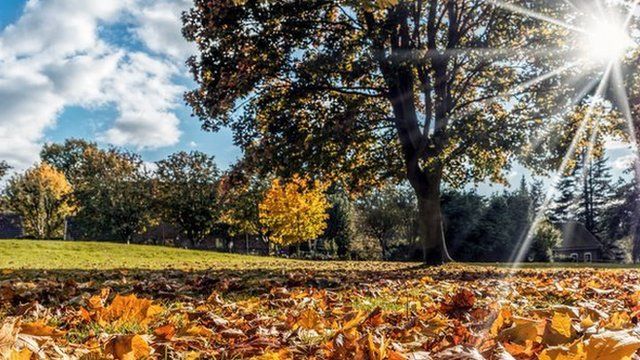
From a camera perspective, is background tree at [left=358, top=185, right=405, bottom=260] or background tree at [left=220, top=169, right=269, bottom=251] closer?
background tree at [left=220, top=169, right=269, bottom=251]

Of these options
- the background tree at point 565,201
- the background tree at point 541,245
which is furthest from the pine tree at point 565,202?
the background tree at point 541,245

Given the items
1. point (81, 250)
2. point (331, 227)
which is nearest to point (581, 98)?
point (81, 250)

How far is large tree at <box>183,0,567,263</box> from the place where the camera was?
462 inches

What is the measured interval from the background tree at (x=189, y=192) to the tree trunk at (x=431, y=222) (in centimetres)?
3367

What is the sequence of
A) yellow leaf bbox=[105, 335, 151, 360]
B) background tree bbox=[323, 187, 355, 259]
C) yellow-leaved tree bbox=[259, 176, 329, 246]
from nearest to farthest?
yellow leaf bbox=[105, 335, 151, 360] → yellow-leaved tree bbox=[259, 176, 329, 246] → background tree bbox=[323, 187, 355, 259]

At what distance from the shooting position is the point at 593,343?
1.04m

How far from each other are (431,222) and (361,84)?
16.6ft

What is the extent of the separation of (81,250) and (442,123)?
15.3 metres

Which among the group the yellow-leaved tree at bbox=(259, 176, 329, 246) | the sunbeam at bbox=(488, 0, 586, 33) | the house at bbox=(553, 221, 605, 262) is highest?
the sunbeam at bbox=(488, 0, 586, 33)

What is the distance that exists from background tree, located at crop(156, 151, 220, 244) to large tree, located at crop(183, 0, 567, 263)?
32746 millimetres

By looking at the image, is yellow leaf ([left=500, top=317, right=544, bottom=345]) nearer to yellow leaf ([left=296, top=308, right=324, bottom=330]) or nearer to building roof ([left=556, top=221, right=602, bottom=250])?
yellow leaf ([left=296, top=308, right=324, bottom=330])

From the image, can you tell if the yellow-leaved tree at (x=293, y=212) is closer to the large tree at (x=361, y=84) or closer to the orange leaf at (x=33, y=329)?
the large tree at (x=361, y=84)

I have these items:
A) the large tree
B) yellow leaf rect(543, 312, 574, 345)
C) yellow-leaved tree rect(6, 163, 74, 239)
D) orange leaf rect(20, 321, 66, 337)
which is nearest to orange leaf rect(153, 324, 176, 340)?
orange leaf rect(20, 321, 66, 337)

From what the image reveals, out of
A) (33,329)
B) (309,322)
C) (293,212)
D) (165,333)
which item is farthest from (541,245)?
(33,329)
